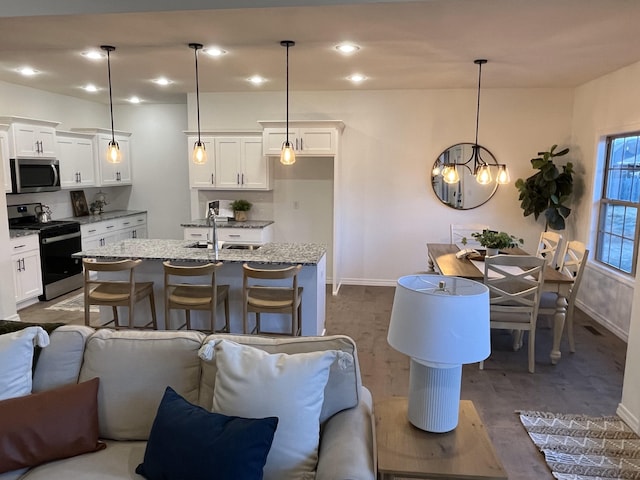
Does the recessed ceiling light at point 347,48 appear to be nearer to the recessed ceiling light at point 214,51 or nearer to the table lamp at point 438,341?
the recessed ceiling light at point 214,51

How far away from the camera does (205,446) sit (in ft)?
5.21

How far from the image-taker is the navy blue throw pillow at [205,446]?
154cm

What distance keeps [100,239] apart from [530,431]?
591 cm

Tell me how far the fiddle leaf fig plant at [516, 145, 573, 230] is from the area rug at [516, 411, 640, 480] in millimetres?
3008

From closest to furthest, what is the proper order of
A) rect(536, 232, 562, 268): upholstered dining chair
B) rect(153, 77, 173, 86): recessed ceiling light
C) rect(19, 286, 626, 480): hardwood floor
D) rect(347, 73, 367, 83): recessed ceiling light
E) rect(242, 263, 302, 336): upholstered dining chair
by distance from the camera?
rect(19, 286, 626, 480): hardwood floor, rect(242, 263, 302, 336): upholstered dining chair, rect(536, 232, 562, 268): upholstered dining chair, rect(347, 73, 367, 83): recessed ceiling light, rect(153, 77, 173, 86): recessed ceiling light

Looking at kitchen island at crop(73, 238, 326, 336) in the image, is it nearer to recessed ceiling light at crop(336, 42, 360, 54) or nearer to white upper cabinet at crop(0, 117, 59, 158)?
recessed ceiling light at crop(336, 42, 360, 54)

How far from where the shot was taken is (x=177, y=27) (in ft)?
10.7

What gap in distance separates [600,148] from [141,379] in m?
5.22

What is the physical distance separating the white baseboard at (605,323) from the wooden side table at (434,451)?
11.0 ft

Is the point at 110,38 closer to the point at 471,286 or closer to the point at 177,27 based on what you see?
the point at 177,27

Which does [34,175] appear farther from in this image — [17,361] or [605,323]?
[605,323]

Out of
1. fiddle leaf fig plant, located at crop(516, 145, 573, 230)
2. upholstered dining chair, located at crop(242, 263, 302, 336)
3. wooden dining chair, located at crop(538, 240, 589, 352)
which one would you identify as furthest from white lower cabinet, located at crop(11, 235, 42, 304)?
fiddle leaf fig plant, located at crop(516, 145, 573, 230)

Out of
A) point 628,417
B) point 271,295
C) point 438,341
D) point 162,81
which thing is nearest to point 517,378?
point 628,417

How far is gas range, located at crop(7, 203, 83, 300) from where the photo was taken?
5418mm
